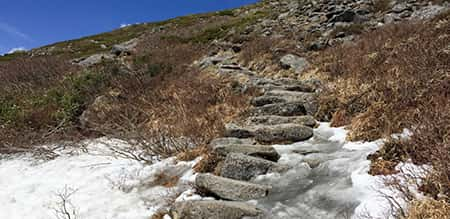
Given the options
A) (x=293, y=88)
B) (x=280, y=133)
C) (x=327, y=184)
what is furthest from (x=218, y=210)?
(x=293, y=88)

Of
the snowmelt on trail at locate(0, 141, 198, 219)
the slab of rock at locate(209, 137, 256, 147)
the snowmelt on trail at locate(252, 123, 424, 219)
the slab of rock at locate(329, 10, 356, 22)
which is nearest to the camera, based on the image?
the snowmelt on trail at locate(252, 123, 424, 219)

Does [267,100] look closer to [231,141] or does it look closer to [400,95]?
[231,141]

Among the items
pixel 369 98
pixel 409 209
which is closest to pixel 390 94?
pixel 369 98

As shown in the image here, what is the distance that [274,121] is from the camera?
6.68 meters

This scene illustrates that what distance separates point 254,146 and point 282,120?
4.84 ft

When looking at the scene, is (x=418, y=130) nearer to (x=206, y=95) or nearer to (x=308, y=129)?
(x=308, y=129)

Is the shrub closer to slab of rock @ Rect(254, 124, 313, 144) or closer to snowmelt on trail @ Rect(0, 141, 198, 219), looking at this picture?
slab of rock @ Rect(254, 124, 313, 144)

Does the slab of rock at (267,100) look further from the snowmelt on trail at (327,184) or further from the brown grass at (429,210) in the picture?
the brown grass at (429,210)

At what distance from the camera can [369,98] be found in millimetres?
6004

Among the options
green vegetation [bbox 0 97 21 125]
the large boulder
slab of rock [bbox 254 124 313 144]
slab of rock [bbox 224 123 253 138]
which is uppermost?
green vegetation [bbox 0 97 21 125]

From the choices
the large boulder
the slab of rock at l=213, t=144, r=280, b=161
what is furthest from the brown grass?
the large boulder

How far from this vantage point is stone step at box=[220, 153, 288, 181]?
15.6 feet

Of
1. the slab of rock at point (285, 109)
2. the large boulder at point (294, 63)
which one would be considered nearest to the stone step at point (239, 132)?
the slab of rock at point (285, 109)

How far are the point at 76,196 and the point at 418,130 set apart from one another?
479cm
